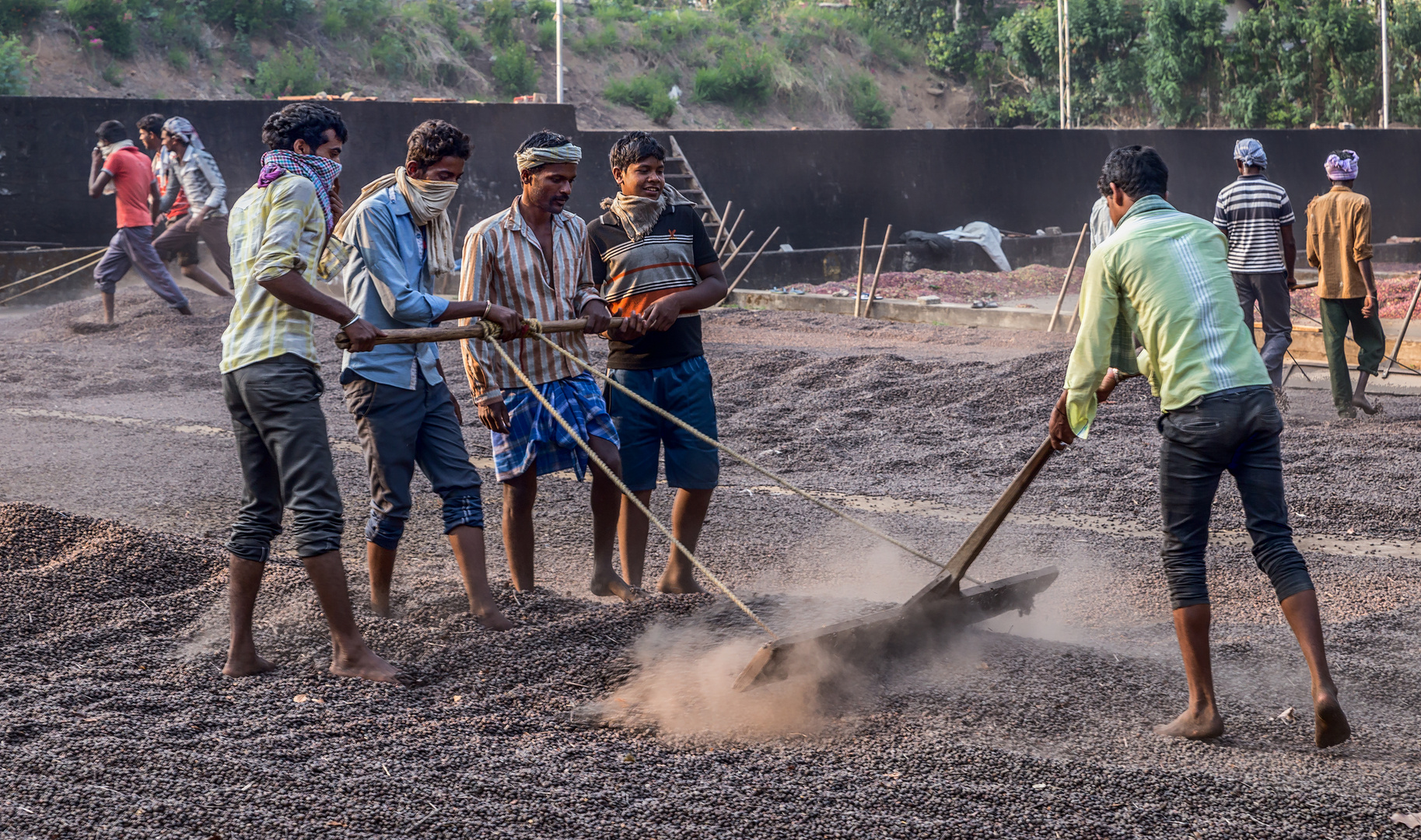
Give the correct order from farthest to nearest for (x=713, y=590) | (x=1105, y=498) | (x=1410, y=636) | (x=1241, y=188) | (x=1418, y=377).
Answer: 1. (x=1418, y=377)
2. (x=1241, y=188)
3. (x=1105, y=498)
4. (x=713, y=590)
5. (x=1410, y=636)

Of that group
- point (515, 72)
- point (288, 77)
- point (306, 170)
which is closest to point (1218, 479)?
point (306, 170)

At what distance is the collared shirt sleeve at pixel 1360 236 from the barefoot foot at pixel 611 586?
231 inches

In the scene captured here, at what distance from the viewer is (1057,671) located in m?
3.83

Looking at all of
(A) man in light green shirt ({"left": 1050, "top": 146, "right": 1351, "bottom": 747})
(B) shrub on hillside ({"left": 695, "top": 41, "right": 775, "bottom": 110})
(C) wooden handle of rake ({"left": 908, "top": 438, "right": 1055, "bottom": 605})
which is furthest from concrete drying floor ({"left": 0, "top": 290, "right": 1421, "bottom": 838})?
(B) shrub on hillside ({"left": 695, "top": 41, "right": 775, "bottom": 110})

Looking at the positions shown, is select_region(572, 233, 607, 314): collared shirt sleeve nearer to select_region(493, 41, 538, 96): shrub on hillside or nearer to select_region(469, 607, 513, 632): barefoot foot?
select_region(469, 607, 513, 632): barefoot foot

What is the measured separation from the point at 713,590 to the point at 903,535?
4.32 feet

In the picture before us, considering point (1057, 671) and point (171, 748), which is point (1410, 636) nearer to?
point (1057, 671)

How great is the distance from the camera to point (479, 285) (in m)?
4.39

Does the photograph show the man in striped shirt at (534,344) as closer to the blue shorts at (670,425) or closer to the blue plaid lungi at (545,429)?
the blue plaid lungi at (545,429)

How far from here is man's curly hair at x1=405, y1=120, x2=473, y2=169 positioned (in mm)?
3998

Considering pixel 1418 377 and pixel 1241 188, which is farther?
pixel 1418 377

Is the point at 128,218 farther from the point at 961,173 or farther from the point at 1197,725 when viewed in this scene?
the point at 961,173

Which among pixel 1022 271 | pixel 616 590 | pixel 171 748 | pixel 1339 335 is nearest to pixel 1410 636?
pixel 616 590

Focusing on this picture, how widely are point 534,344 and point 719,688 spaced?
4.66ft
